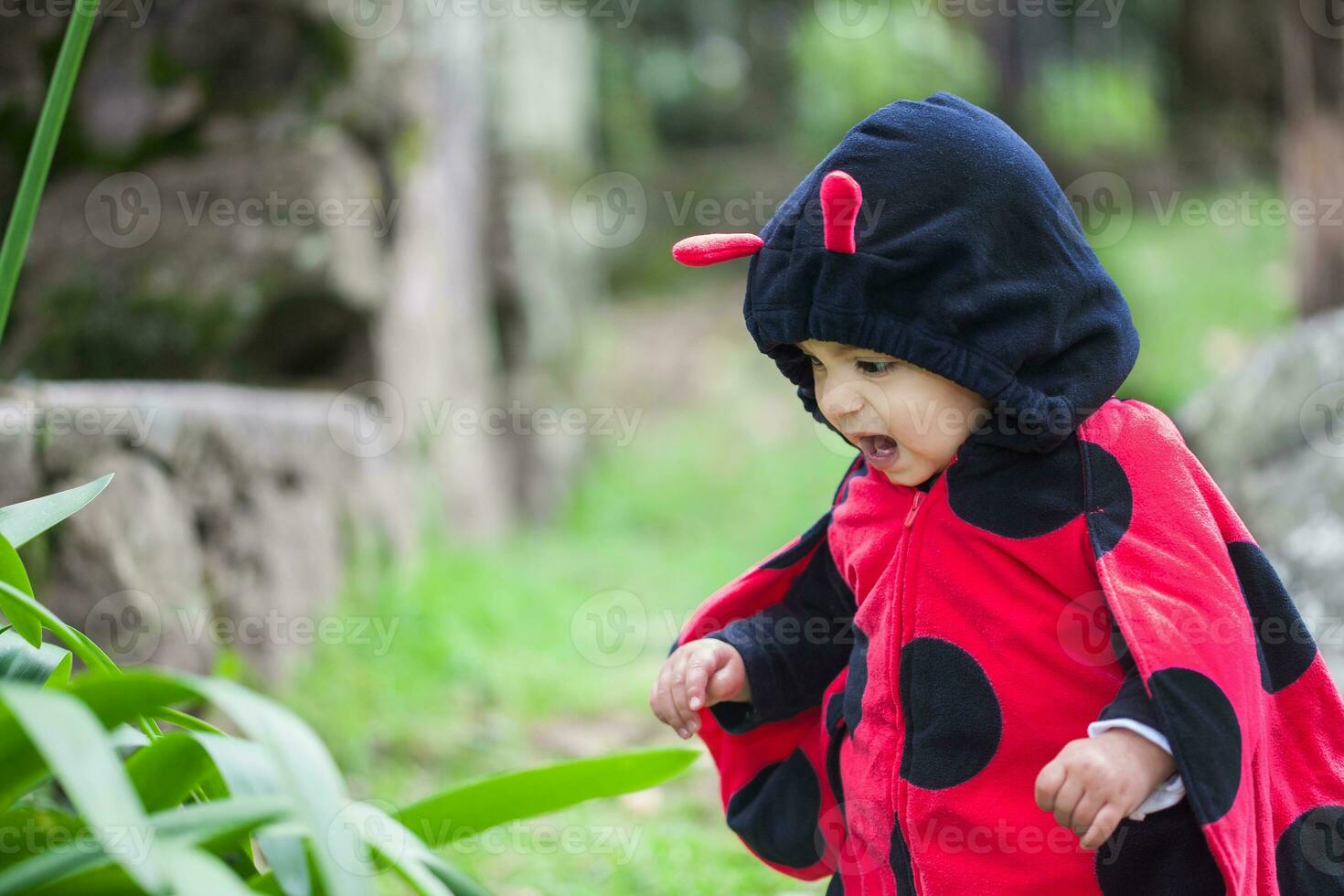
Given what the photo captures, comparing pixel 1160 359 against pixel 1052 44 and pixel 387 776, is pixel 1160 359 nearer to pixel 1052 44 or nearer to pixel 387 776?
pixel 1052 44

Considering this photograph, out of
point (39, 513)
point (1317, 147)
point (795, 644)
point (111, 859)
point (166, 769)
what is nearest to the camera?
point (111, 859)

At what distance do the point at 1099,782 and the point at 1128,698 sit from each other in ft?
0.35

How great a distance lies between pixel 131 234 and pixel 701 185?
5884 millimetres

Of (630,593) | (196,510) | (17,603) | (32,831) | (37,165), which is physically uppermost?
(37,165)

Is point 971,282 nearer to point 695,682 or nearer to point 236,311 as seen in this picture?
point 695,682

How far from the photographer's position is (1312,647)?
56.1 inches

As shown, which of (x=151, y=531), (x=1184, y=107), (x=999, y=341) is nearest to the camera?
(x=999, y=341)

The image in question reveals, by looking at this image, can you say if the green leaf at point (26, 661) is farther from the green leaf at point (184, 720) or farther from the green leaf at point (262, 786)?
the green leaf at point (262, 786)

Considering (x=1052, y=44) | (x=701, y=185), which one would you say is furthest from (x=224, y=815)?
(x=1052, y=44)

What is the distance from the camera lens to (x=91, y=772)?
2.76 ft

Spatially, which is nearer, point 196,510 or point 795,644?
point 795,644

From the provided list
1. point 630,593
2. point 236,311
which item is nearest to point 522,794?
point 236,311

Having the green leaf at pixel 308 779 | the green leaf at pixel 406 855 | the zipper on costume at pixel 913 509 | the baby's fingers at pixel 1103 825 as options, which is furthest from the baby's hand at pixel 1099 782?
the green leaf at pixel 308 779

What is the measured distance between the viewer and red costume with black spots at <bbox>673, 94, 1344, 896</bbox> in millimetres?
1307
